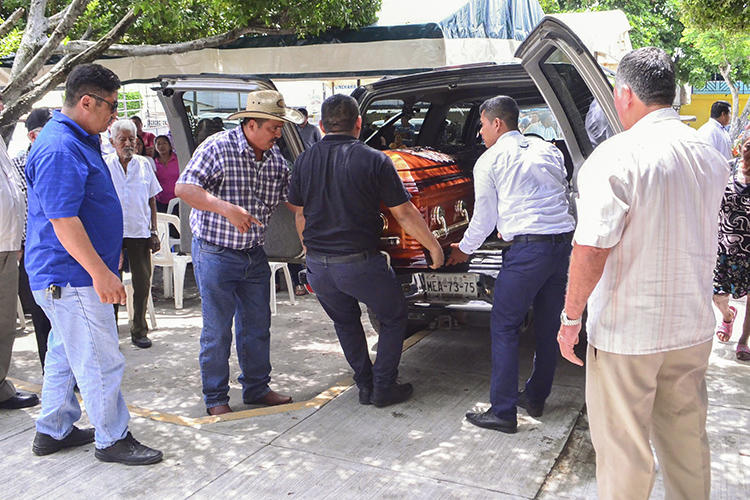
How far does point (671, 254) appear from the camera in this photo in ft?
8.26

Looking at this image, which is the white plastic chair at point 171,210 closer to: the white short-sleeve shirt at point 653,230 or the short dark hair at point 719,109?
the white short-sleeve shirt at point 653,230

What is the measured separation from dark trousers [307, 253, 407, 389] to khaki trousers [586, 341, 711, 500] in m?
1.84

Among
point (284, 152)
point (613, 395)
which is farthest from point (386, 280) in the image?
point (613, 395)

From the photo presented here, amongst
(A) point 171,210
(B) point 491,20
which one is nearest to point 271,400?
(A) point 171,210

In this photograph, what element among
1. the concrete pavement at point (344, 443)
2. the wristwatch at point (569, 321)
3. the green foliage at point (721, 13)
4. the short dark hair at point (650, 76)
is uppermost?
the green foliage at point (721, 13)

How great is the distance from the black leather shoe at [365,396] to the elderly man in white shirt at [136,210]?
229 centimetres

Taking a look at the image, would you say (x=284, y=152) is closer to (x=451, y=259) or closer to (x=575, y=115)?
(x=451, y=259)

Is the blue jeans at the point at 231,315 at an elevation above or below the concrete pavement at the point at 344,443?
above

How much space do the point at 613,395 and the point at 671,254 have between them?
0.55 m

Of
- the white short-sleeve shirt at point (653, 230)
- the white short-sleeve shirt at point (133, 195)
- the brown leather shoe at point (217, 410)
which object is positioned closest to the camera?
the white short-sleeve shirt at point (653, 230)

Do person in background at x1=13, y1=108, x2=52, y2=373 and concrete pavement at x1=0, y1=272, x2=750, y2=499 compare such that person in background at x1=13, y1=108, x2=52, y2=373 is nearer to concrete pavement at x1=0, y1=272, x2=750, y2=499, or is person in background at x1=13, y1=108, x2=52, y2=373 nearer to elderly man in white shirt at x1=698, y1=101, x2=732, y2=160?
concrete pavement at x1=0, y1=272, x2=750, y2=499

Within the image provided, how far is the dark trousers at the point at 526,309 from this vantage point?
406 cm

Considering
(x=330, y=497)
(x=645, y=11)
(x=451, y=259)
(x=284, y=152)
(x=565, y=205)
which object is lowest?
(x=330, y=497)

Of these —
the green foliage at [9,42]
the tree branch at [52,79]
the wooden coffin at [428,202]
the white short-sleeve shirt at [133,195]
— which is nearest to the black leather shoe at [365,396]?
the wooden coffin at [428,202]
